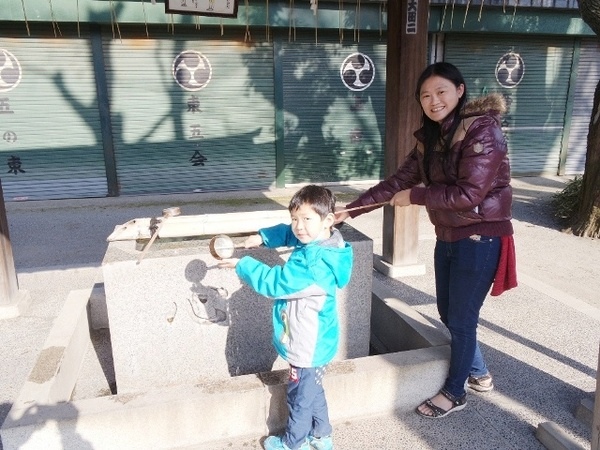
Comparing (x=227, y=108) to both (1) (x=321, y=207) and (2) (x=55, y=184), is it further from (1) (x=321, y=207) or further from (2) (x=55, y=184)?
(1) (x=321, y=207)

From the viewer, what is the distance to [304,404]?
7.65ft

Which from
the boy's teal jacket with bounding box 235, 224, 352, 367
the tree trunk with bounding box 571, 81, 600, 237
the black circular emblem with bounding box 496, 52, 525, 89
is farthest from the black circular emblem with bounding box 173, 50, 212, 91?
the boy's teal jacket with bounding box 235, 224, 352, 367

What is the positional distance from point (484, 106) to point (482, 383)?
5.35 feet

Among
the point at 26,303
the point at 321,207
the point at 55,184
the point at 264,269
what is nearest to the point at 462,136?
the point at 321,207

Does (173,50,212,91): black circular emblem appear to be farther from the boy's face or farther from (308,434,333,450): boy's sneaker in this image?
(308,434,333,450): boy's sneaker

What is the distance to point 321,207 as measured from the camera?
2.20 metres

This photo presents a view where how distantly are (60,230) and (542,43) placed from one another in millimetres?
9796

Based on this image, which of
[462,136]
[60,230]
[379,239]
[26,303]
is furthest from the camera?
[60,230]

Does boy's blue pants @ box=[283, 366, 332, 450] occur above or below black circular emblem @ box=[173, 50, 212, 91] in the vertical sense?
below

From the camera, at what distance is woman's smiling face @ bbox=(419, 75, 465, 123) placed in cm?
236

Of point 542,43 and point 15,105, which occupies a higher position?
point 542,43

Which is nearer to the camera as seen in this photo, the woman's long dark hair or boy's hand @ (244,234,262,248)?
the woman's long dark hair

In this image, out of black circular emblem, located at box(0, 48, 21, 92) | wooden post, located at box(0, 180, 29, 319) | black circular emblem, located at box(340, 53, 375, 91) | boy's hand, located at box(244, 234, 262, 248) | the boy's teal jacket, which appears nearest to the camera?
the boy's teal jacket

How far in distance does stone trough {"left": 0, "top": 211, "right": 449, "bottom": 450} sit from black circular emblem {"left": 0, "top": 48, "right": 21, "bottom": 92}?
669cm
